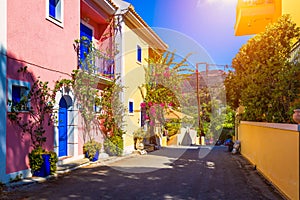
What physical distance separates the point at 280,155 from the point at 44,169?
21.2 feet

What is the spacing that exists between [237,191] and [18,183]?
18.6 ft

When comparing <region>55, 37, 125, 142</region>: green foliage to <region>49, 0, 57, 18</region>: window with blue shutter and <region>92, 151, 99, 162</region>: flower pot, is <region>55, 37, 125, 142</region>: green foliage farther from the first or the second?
<region>49, 0, 57, 18</region>: window with blue shutter

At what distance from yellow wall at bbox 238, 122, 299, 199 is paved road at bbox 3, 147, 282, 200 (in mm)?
348

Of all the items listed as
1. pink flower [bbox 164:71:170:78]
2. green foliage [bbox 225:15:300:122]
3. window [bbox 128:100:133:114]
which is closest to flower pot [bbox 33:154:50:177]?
green foliage [bbox 225:15:300:122]

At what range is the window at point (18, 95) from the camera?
6.90 m

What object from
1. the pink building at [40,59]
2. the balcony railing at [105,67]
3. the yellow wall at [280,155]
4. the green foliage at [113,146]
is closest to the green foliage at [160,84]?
the balcony railing at [105,67]

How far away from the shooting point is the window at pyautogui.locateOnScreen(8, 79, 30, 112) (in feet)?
22.6

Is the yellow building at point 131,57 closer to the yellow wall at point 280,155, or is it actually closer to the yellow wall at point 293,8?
the yellow wall at point 280,155

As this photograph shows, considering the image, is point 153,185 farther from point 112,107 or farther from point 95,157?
point 112,107

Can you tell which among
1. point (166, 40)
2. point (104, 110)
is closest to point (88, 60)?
point (104, 110)

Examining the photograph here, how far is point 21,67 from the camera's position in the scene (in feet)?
24.1

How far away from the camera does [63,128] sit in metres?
9.86

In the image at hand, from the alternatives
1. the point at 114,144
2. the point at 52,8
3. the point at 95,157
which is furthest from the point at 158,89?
the point at 52,8

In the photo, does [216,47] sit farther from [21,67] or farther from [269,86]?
[21,67]
